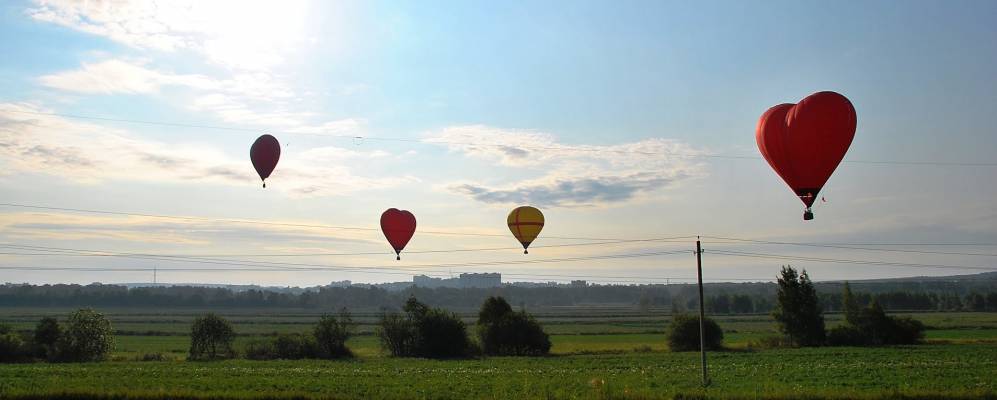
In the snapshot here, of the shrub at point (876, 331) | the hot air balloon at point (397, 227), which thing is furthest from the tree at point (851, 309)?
the hot air balloon at point (397, 227)

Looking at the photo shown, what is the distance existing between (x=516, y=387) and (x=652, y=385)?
589cm

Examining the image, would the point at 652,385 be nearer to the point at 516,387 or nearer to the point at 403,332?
the point at 516,387

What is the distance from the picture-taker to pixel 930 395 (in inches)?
992

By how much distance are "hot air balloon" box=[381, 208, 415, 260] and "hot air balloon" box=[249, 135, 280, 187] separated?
392 inches

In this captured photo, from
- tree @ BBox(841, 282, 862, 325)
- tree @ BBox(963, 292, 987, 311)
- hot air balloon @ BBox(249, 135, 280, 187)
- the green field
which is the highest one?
hot air balloon @ BBox(249, 135, 280, 187)

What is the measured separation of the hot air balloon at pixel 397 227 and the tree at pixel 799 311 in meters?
38.8

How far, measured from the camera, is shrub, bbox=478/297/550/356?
209ft

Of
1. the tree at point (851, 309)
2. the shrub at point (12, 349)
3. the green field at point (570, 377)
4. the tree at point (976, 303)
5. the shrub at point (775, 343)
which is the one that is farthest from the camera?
the tree at point (976, 303)

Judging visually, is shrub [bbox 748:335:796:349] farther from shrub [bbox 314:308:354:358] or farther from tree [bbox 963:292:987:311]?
tree [bbox 963:292:987:311]

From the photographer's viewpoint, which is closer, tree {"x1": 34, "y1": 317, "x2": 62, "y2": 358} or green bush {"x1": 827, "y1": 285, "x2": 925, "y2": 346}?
tree {"x1": 34, "y1": 317, "x2": 62, "y2": 358}

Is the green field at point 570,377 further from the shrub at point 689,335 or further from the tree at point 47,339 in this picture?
the tree at point 47,339

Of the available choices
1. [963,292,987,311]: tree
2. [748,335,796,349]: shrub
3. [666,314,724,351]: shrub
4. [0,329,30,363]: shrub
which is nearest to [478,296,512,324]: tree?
[666,314,724,351]: shrub

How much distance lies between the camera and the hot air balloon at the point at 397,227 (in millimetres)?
47562

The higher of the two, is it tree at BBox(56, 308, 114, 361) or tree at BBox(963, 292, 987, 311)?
tree at BBox(56, 308, 114, 361)
